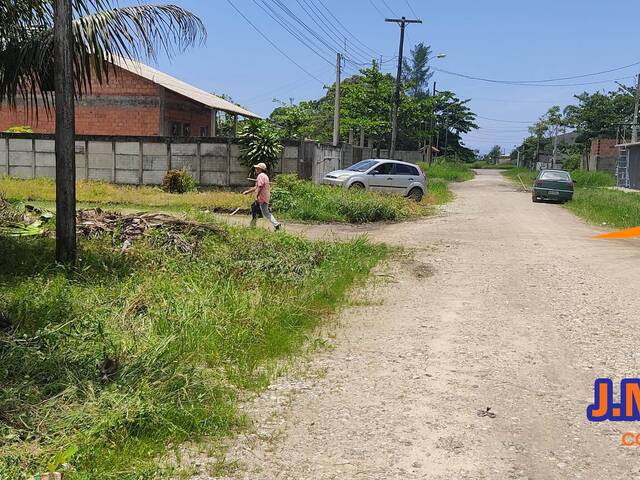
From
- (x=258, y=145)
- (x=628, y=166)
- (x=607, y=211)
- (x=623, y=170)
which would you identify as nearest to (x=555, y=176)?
(x=607, y=211)

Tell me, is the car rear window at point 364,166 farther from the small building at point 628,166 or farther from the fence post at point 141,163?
the small building at point 628,166

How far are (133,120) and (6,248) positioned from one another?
61.0 ft

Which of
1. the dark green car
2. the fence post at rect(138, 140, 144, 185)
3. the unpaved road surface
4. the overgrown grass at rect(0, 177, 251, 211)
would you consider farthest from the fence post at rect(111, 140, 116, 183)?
the dark green car

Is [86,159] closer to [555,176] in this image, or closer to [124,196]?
[124,196]

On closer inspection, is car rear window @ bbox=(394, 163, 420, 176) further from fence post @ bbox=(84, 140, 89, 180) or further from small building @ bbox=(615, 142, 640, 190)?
small building @ bbox=(615, 142, 640, 190)

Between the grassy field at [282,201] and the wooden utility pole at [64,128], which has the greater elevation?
the wooden utility pole at [64,128]

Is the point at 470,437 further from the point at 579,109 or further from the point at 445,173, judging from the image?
the point at 579,109

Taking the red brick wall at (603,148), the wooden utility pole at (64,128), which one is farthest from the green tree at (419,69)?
the wooden utility pole at (64,128)

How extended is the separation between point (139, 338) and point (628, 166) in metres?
42.9

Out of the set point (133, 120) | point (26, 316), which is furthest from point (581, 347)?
point (133, 120)

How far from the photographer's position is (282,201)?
18.4 metres

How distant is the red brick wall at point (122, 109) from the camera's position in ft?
86.8

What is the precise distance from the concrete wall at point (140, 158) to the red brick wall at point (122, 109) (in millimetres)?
3260

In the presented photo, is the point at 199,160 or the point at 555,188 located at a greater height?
the point at 199,160
